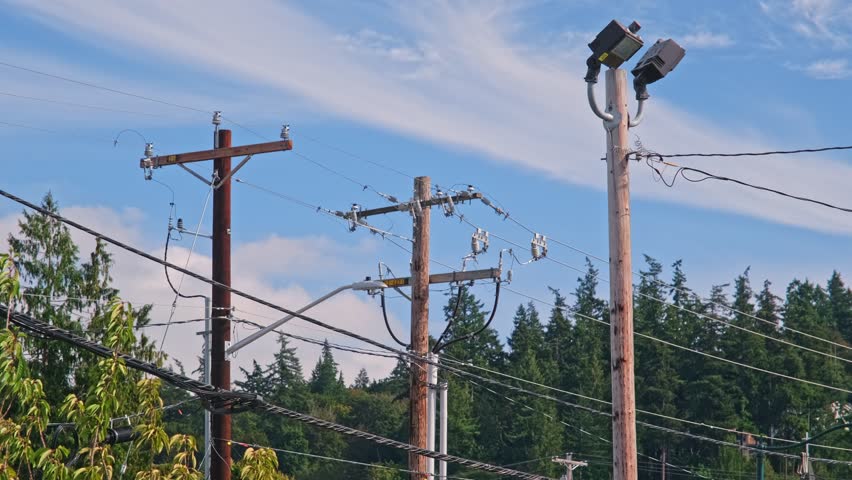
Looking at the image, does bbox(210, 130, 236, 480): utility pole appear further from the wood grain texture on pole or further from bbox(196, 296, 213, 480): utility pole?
the wood grain texture on pole

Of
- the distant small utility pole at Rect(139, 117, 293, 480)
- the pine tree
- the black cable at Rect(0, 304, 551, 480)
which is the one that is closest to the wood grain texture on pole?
the black cable at Rect(0, 304, 551, 480)

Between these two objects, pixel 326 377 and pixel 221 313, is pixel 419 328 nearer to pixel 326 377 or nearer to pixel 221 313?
pixel 221 313

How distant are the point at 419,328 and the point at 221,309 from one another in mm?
3794

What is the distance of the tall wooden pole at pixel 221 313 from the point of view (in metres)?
20.1

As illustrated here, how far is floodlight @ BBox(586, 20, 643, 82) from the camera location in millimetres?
14180

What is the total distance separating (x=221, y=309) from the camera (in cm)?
2056

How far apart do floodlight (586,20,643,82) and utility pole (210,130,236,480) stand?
838 centimetres

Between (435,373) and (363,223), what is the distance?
4.68 m

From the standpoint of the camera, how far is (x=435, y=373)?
73.1 ft

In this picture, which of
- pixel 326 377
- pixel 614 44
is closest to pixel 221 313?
pixel 614 44

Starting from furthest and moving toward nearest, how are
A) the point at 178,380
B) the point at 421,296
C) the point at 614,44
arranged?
the point at 421,296
the point at 178,380
the point at 614,44

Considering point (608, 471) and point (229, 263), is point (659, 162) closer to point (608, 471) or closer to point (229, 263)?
point (229, 263)

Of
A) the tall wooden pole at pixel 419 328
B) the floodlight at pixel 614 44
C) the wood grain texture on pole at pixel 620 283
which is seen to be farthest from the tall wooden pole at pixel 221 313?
the floodlight at pixel 614 44

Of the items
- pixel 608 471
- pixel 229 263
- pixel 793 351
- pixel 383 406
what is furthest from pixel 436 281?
pixel 383 406
